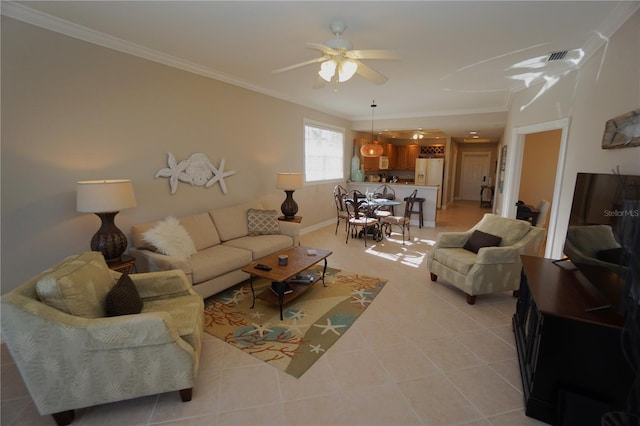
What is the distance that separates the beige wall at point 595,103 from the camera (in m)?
2.04

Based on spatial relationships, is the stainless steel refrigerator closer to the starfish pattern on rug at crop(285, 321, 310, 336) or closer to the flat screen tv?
the flat screen tv

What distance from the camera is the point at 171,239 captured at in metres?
3.02

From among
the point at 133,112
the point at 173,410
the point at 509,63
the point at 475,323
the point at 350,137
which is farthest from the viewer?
the point at 350,137

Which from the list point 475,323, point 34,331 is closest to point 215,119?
point 34,331

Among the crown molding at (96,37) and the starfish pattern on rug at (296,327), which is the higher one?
the crown molding at (96,37)

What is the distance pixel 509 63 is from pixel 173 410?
462cm

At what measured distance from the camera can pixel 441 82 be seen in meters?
4.08

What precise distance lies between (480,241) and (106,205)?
396cm

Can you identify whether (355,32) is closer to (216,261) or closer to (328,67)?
(328,67)

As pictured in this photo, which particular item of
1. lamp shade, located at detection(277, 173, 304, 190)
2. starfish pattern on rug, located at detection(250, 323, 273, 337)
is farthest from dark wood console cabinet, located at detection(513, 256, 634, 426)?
lamp shade, located at detection(277, 173, 304, 190)

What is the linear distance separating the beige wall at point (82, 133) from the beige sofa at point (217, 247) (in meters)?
0.32

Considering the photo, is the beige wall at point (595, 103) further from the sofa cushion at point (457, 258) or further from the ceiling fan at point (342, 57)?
the ceiling fan at point (342, 57)

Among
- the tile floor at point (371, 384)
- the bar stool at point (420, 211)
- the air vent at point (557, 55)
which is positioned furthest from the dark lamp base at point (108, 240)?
the bar stool at point (420, 211)

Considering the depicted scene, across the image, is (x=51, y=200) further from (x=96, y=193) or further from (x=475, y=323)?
(x=475, y=323)
